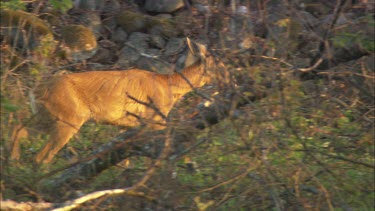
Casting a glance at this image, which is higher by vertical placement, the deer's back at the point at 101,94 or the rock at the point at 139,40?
the deer's back at the point at 101,94

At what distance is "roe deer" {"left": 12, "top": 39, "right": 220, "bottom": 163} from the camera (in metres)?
8.60

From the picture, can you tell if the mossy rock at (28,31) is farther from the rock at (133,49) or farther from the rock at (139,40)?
the rock at (139,40)

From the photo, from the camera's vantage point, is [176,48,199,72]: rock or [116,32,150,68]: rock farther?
[116,32,150,68]: rock

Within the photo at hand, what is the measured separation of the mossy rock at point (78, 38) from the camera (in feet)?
44.4

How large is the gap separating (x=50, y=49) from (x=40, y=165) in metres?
4.93

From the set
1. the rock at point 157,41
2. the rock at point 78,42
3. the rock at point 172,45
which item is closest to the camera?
the rock at point 78,42

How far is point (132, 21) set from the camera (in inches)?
593

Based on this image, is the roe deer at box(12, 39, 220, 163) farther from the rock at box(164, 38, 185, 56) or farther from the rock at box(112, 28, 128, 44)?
the rock at box(112, 28, 128, 44)

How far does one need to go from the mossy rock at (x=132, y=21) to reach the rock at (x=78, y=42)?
1.10m

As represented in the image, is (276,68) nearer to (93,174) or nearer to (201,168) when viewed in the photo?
(201,168)

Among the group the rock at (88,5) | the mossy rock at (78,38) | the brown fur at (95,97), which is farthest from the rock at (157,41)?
the brown fur at (95,97)

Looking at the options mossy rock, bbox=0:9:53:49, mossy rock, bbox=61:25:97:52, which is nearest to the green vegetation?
mossy rock, bbox=0:9:53:49

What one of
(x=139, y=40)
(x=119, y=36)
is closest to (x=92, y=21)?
(x=119, y=36)

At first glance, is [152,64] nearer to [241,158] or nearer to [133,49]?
[133,49]
